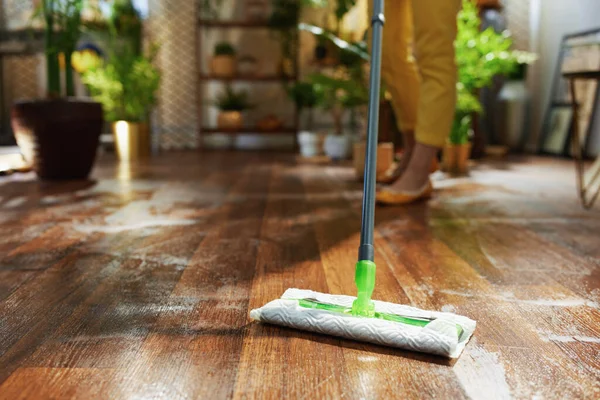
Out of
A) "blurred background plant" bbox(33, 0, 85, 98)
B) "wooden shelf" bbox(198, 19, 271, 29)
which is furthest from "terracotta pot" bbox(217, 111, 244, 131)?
"blurred background plant" bbox(33, 0, 85, 98)

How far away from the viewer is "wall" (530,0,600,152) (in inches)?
151

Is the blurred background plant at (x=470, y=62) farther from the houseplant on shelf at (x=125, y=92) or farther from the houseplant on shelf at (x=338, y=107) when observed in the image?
the houseplant on shelf at (x=125, y=92)

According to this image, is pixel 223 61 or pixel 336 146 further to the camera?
pixel 223 61

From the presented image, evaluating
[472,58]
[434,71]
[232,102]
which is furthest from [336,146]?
[434,71]

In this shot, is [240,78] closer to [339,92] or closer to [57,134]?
[339,92]

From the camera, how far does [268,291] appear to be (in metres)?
0.94

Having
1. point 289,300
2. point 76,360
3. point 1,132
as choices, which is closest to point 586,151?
point 289,300

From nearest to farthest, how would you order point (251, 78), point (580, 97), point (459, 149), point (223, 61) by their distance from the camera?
point (459, 149) < point (580, 97) < point (223, 61) < point (251, 78)

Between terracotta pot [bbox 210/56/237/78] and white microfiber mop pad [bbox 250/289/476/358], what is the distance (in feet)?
13.7

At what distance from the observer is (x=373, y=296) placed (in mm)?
913

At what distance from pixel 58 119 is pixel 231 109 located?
8.19 ft

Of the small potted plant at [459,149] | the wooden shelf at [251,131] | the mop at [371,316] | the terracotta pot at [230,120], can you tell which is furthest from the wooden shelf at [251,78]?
the mop at [371,316]

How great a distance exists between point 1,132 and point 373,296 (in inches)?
207

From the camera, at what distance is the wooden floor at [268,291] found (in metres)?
0.63
